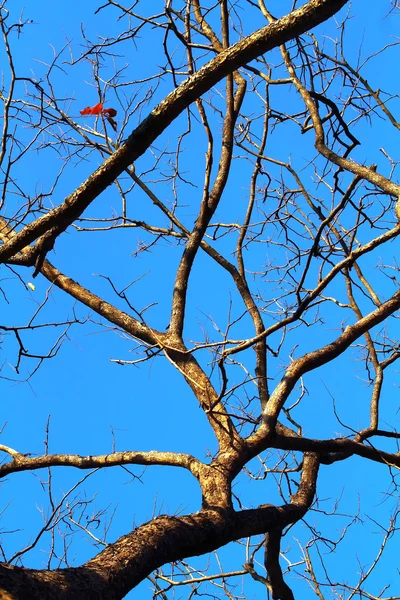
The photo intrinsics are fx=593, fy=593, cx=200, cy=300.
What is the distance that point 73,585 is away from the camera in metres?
1.85

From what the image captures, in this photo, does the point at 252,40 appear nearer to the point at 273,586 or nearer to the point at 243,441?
the point at 243,441

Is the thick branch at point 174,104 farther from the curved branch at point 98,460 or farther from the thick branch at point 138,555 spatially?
the curved branch at point 98,460

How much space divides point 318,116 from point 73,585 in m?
2.73

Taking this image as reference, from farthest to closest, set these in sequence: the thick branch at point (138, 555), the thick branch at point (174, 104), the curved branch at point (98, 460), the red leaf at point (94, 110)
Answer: the red leaf at point (94, 110) < the curved branch at point (98, 460) < the thick branch at point (174, 104) < the thick branch at point (138, 555)

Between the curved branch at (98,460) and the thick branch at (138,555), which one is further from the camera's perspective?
the curved branch at (98,460)

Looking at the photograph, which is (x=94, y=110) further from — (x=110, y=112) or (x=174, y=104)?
(x=174, y=104)

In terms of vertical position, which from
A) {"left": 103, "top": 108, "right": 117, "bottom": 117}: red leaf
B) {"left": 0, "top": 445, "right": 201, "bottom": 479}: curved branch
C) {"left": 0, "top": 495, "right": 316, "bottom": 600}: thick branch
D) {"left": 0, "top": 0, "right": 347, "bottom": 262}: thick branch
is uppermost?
{"left": 103, "top": 108, "right": 117, "bottom": 117}: red leaf

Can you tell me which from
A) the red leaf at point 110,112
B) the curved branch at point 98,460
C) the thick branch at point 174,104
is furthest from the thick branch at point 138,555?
the red leaf at point 110,112

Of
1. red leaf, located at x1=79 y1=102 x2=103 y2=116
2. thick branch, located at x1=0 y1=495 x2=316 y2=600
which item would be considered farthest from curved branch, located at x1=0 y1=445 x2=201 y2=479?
red leaf, located at x1=79 y1=102 x2=103 y2=116

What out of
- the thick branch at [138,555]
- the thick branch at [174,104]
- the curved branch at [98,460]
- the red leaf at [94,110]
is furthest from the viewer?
the red leaf at [94,110]

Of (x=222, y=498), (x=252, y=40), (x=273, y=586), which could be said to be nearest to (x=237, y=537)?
(x=222, y=498)

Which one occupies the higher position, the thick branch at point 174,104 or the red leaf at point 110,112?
the red leaf at point 110,112

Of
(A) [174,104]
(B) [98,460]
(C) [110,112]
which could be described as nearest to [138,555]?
(B) [98,460]

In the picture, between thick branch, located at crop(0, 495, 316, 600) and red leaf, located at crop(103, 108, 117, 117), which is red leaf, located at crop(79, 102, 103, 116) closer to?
red leaf, located at crop(103, 108, 117, 117)
